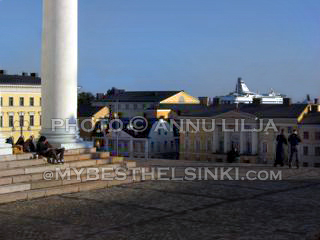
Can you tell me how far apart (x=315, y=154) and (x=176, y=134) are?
26.1 meters

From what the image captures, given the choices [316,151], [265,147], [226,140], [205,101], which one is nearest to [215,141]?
[226,140]

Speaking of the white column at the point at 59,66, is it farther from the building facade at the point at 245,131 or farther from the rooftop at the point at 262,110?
the rooftop at the point at 262,110

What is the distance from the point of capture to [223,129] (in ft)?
316

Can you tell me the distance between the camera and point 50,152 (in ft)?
52.6

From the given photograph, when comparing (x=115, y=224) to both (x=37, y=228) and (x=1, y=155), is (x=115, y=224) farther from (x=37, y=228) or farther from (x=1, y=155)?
(x=1, y=155)

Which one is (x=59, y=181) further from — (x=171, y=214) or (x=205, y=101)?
(x=205, y=101)

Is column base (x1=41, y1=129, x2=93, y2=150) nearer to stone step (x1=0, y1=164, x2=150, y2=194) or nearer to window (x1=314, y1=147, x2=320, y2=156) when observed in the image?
stone step (x1=0, y1=164, x2=150, y2=194)

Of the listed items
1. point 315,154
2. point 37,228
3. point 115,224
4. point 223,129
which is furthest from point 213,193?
point 223,129

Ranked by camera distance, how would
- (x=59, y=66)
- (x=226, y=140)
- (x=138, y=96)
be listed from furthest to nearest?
(x=138, y=96)
(x=226, y=140)
(x=59, y=66)

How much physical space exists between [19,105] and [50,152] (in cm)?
5915

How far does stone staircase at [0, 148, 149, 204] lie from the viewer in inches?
541

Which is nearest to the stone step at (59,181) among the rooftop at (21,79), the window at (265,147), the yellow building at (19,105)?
the yellow building at (19,105)

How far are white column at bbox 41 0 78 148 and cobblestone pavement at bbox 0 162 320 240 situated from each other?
3013 millimetres

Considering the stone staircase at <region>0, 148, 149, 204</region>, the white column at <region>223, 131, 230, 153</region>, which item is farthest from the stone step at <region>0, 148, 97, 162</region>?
the white column at <region>223, 131, 230, 153</region>
